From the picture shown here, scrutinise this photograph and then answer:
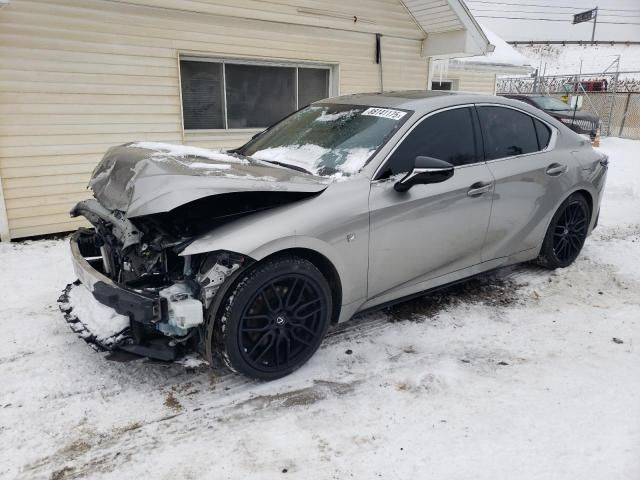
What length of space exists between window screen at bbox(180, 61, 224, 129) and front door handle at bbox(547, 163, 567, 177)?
15.6 ft

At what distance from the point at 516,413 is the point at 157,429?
1.97 metres

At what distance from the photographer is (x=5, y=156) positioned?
5.73 m

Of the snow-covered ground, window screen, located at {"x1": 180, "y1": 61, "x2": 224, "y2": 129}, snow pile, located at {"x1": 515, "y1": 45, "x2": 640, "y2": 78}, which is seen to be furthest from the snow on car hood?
snow pile, located at {"x1": 515, "y1": 45, "x2": 640, "y2": 78}

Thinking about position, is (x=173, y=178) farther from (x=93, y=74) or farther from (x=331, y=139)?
(x=93, y=74)

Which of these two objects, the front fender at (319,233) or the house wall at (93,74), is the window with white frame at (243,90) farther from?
the front fender at (319,233)

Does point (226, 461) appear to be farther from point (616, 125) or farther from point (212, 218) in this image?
point (616, 125)

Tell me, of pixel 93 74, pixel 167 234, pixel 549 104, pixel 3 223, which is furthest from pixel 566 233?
pixel 549 104

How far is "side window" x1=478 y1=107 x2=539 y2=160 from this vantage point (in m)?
4.02

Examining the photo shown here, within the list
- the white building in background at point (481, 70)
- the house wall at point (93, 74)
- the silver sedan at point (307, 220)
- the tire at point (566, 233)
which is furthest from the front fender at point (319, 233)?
the white building in background at point (481, 70)

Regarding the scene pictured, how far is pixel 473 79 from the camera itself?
1266 centimetres

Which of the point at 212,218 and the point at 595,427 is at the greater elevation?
the point at 212,218

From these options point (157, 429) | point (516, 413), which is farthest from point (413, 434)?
point (157, 429)

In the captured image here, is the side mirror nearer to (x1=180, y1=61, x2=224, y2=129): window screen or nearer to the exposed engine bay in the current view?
the exposed engine bay

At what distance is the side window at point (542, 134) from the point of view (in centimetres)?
445
